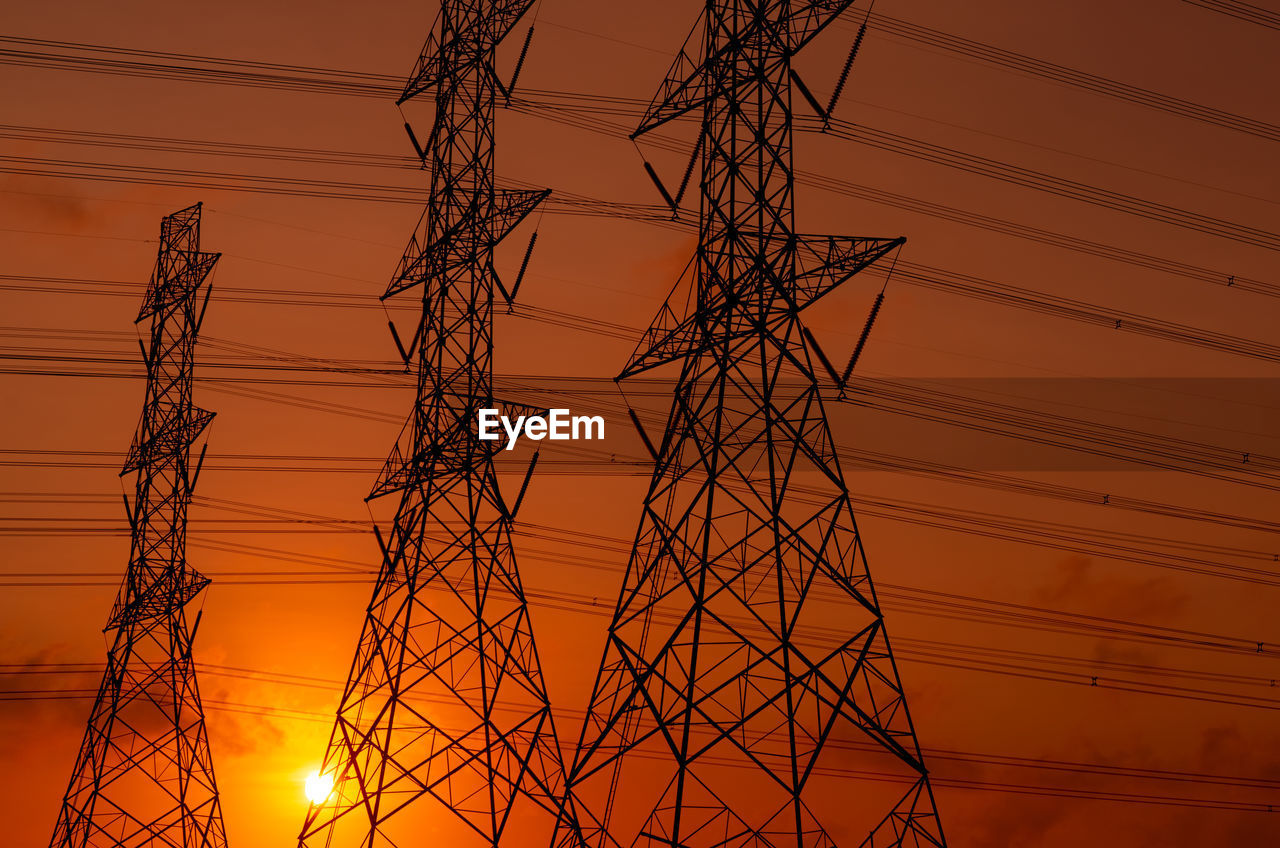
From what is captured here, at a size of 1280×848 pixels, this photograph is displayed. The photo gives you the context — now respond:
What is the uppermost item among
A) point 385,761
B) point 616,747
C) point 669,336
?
point 669,336

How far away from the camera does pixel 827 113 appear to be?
2272 centimetres

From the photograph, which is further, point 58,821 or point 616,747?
point 58,821

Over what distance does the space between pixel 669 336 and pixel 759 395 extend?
198cm

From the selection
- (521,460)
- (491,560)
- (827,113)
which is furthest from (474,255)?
(827,113)

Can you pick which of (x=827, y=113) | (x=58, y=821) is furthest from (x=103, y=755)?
(x=827, y=113)

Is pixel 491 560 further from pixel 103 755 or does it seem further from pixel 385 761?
pixel 103 755

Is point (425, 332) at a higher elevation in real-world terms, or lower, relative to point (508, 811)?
higher

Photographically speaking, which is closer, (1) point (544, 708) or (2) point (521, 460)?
(1) point (544, 708)

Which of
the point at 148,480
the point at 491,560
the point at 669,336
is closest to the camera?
the point at 669,336

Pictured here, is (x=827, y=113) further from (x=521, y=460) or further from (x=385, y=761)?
(x=385, y=761)

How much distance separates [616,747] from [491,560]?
6.51m

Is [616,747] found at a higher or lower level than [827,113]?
lower

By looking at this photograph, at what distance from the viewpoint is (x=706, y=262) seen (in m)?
20.8

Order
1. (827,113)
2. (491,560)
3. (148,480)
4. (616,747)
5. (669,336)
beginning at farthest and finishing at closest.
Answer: (148,480), (491,560), (827,113), (669,336), (616,747)
